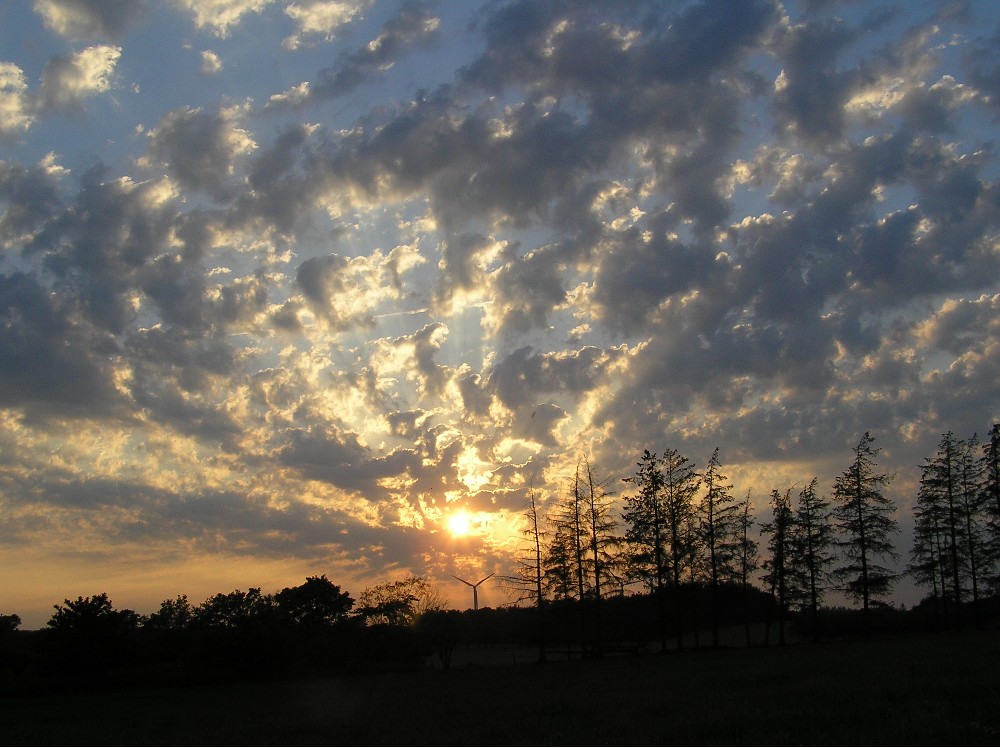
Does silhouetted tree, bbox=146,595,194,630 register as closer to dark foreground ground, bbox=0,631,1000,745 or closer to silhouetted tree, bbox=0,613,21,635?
silhouetted tree, bbox=0,613,21,635

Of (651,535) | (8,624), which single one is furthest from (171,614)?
(651,535)

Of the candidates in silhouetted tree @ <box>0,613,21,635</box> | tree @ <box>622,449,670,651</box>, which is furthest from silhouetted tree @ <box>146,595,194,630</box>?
tree @ <box>622,449,670,651</box>

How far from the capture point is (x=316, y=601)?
3415 inches

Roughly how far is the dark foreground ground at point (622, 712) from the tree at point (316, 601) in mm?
45031

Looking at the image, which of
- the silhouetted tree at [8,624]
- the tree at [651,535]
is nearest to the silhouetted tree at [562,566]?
the tree at [651,535]

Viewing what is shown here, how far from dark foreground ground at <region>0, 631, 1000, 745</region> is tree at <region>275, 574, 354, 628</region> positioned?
45.0 meters

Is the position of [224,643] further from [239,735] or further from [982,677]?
[982,677]

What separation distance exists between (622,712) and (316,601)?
72.0 metres

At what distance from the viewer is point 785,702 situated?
763 inches

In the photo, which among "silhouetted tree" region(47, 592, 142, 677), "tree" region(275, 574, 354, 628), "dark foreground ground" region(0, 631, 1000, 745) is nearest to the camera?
"dark foreground ground" region(0, 631, 1000, 745)

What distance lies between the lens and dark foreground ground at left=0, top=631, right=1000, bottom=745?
15.4 m

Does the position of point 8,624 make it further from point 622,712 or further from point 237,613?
point 622,712

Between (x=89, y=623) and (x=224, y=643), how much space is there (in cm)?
1117

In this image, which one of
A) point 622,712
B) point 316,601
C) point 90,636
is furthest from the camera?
point 316,601
